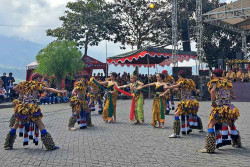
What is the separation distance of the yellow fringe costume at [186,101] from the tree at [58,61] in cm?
1512

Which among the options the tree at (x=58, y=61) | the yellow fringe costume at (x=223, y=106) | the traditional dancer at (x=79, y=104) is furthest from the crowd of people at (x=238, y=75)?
the yellow fringe costume at (x=223, y=106)

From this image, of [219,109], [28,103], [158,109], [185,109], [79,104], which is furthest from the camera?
[158,109]

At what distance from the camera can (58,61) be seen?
2289cm

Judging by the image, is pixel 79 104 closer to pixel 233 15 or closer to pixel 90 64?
pixel 233 15

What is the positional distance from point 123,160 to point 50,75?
17784mm

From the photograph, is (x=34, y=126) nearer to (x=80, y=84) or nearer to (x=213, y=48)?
(x=80, y=84)

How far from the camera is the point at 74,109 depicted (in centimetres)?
1045

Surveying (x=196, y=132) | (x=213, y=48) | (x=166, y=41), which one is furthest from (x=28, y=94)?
(x=213, y=48)

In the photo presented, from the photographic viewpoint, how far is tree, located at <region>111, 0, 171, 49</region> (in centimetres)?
3366

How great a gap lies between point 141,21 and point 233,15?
41.7 ft

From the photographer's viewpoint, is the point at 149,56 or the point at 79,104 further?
the point at 149,56

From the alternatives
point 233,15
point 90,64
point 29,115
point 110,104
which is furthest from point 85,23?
point 29,115

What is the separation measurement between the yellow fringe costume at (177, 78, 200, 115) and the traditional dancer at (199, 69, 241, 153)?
1595 millimetres

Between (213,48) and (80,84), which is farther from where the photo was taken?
(213,48)
